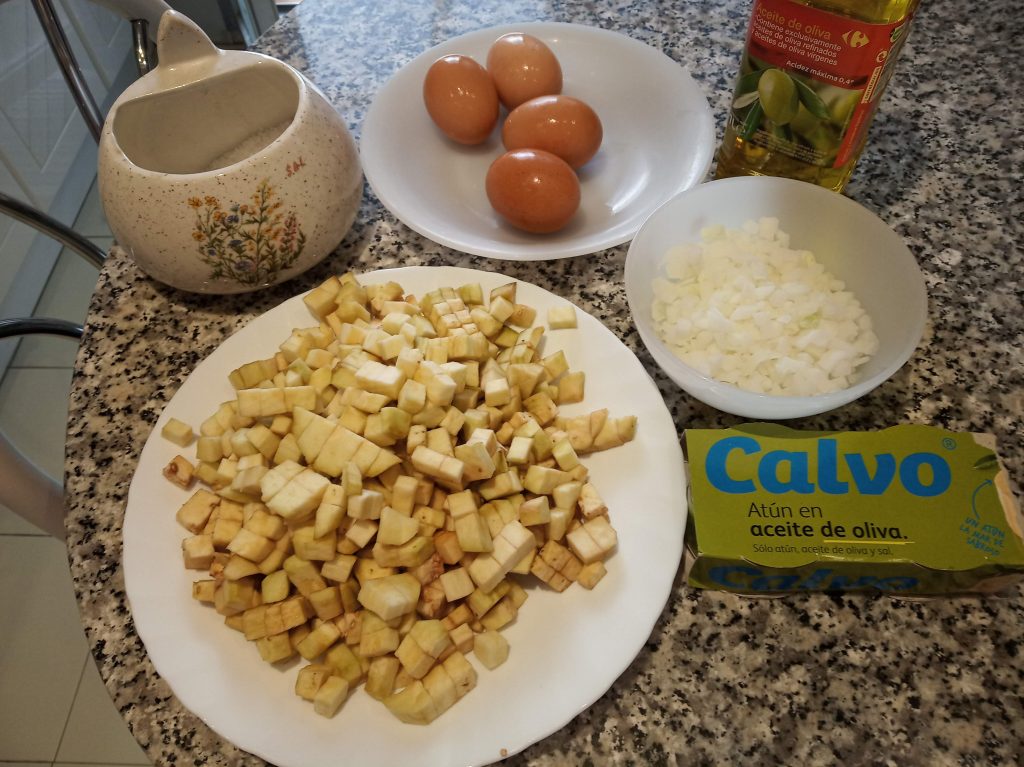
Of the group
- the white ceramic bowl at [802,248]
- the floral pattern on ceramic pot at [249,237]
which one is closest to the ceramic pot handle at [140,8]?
the floral pattern on ceramic pot at [249,237]

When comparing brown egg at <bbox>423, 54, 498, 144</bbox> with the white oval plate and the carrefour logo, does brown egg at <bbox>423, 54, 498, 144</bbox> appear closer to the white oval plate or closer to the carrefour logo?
the white oval plate

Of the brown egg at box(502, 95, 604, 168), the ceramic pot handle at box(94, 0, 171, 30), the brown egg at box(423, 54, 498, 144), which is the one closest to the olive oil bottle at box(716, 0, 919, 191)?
the brown egg at box(502, 95, 604, 168)

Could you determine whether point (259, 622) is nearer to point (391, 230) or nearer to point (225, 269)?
point (225, 269)

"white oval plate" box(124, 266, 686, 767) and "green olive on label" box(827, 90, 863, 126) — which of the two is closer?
"white oval plate" box(124, 266, 686, 767)

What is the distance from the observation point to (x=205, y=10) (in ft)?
7.45

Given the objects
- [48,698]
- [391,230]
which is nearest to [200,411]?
[391,230]

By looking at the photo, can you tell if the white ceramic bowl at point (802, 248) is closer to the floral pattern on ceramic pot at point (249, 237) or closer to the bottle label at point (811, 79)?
the bottle label at point (811, 79)

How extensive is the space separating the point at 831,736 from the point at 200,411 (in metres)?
0.76

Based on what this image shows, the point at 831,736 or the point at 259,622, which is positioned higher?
the point at 259,622

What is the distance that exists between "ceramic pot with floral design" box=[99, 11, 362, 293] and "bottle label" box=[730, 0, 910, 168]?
55 centimetres

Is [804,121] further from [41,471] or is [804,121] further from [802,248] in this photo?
[41,471]

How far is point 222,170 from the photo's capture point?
0.83 meters

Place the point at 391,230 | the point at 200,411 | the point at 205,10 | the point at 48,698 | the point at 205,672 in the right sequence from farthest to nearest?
the point at 205,10 < the point at 48,698 < the point at 391,230 < the point at 200,411 < the point at 205,672

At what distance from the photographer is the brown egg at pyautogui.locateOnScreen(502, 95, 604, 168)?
1057mm
